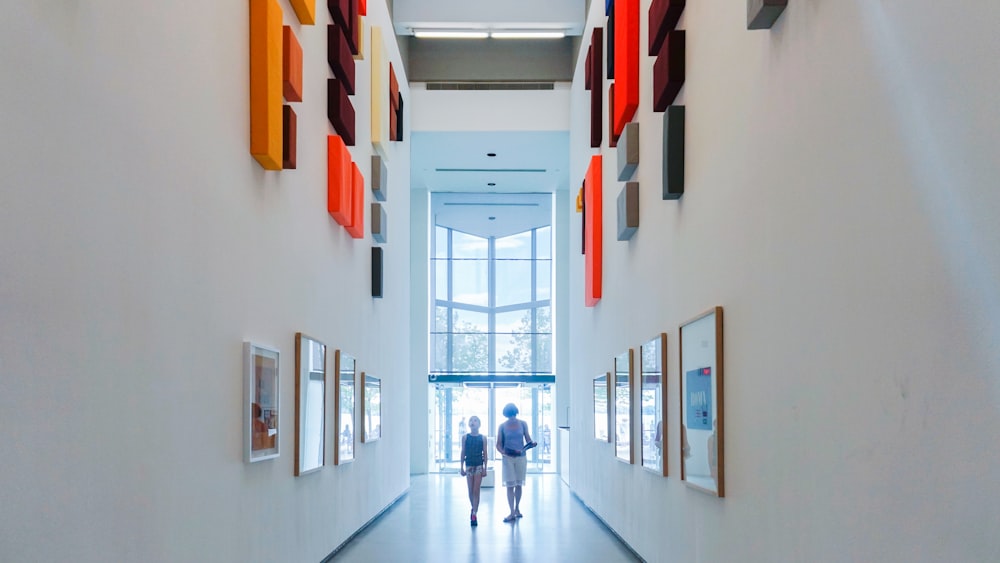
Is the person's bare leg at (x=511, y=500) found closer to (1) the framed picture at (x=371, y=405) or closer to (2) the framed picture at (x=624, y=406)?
(1) the framed picture at (x=371, y=405)

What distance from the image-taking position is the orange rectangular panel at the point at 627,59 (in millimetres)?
9422

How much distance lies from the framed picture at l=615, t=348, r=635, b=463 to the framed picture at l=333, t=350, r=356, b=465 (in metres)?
3.04

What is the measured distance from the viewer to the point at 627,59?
9.48 m

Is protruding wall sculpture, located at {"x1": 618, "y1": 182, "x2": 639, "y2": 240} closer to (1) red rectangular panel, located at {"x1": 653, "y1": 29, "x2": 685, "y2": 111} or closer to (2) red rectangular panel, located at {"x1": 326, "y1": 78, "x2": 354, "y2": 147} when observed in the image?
(1) red rectangular panel, located at {"x1": 653, "y1": 29, "x2": 685, "y2": 111}

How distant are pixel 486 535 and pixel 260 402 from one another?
5825 millimetres

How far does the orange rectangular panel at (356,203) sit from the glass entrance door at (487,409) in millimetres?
16800

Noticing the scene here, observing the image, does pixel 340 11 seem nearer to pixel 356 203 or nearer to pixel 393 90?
pixel 356 203

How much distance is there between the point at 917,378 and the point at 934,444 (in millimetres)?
235

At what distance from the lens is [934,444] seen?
318cm

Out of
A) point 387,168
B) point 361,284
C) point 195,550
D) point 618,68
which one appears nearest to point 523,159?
point 387,168

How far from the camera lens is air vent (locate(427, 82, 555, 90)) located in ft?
70.8

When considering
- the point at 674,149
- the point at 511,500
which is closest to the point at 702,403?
the point at 674,149

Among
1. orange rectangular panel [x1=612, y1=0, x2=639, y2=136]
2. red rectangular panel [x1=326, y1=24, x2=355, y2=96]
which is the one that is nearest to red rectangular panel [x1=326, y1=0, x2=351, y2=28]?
red rectangular panel [x1=326, y1=24, x2=355, y2=96]

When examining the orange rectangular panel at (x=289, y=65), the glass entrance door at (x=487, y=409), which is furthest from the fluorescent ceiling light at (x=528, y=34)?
the orange rectangular panel at (x=289, y=65)
